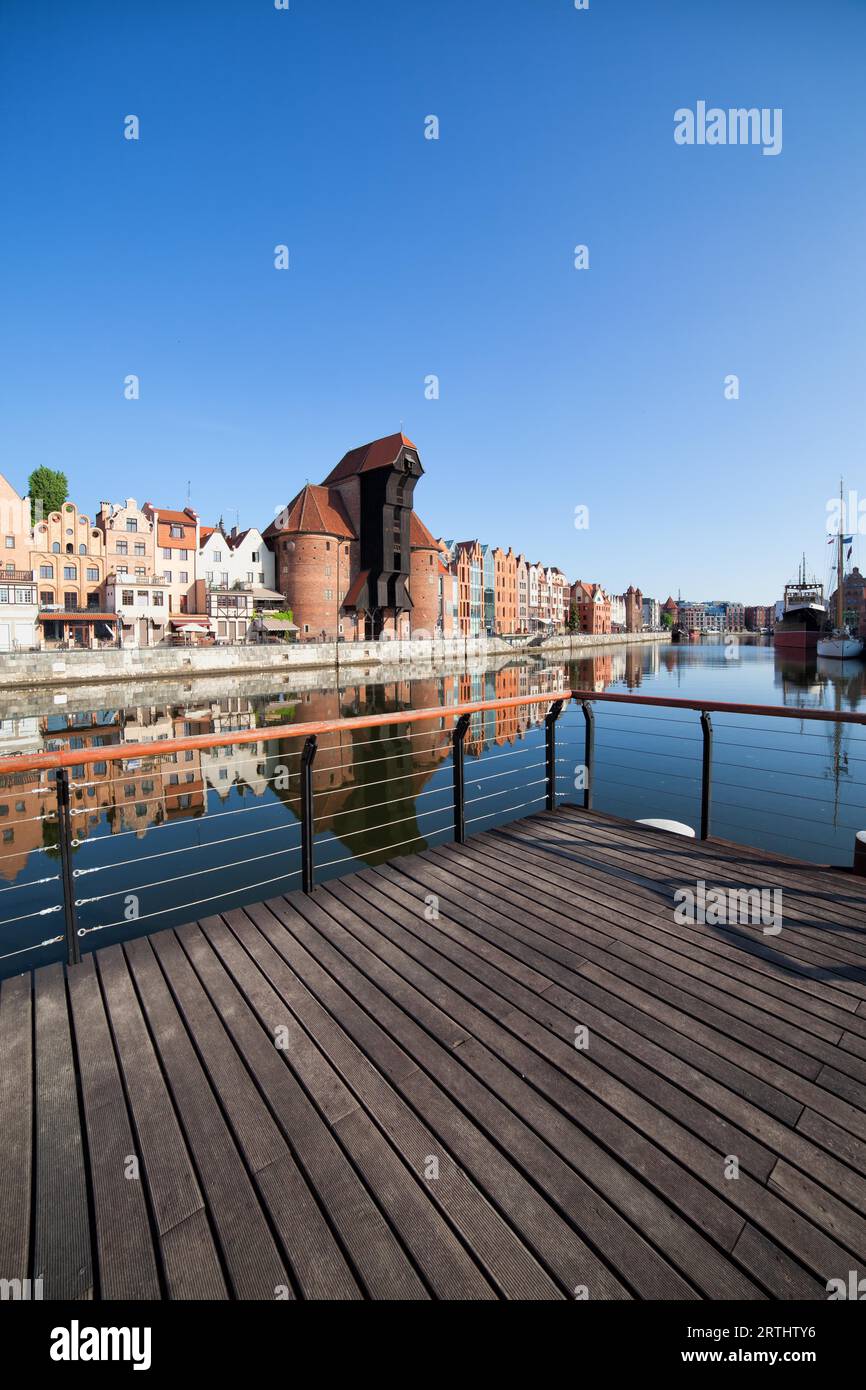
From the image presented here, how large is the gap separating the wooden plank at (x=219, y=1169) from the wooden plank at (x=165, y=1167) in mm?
31

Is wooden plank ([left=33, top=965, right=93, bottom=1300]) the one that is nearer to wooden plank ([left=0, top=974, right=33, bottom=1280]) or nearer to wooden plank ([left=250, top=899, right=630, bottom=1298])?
wooden plank ([left=0, top=974, right=33, bottom=1280])

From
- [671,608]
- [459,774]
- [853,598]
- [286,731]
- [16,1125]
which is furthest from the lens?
[671,608]

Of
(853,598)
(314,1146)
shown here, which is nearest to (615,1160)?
(314,1146)

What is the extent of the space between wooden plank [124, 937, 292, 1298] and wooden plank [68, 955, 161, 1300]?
169mm

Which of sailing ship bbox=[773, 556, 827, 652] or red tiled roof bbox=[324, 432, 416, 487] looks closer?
red tiled roof bbox=[324, 432, 416, 487]

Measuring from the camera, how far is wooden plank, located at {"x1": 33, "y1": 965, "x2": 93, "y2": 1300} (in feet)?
5.01

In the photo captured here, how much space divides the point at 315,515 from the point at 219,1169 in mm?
50000

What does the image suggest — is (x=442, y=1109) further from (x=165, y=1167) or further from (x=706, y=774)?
(x=706, y=774)

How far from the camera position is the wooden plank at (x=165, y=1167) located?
4.99 ft

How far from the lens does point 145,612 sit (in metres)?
42.2

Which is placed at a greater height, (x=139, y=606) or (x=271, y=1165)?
(x=139, y=606)

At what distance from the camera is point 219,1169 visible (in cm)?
184

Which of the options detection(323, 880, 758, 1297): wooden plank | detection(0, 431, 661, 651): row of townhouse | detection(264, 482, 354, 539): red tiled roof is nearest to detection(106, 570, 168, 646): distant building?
detection(0, 431, 661, 651): row of townhouse

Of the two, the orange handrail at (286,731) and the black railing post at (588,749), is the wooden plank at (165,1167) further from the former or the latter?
the black railing post at (588,749)
